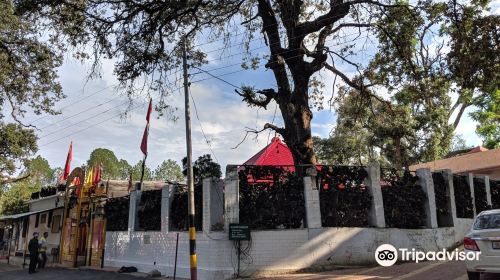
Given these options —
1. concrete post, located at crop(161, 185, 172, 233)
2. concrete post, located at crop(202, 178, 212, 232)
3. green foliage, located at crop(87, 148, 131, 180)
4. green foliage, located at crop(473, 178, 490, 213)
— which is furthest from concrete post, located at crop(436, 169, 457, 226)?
green foliage, located at crop(87, 148, 131, 180)

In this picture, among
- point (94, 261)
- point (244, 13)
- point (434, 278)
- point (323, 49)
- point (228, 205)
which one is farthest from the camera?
point (94, 261)

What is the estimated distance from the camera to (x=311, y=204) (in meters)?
13.5

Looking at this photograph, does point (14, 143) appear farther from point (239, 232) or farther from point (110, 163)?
point (110, 163)

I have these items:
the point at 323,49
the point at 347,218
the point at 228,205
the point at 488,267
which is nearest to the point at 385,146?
the point at 323,49

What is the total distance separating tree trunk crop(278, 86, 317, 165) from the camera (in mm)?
15734

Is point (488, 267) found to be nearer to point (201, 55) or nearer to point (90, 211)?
point (201, 55)

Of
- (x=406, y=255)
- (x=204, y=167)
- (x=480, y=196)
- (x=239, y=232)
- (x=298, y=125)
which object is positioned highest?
(x=298, y=125)

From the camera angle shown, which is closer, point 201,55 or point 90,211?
point 201,55

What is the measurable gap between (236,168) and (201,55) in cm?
624

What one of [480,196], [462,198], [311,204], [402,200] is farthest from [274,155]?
[311,204]

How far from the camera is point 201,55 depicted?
18.2 m

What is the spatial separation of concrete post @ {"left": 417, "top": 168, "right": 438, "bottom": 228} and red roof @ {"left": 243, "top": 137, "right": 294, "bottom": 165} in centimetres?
1316

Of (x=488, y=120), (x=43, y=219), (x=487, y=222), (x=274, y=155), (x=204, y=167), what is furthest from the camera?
(x=488, y=120)

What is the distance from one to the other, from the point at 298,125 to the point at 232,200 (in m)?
4.10
